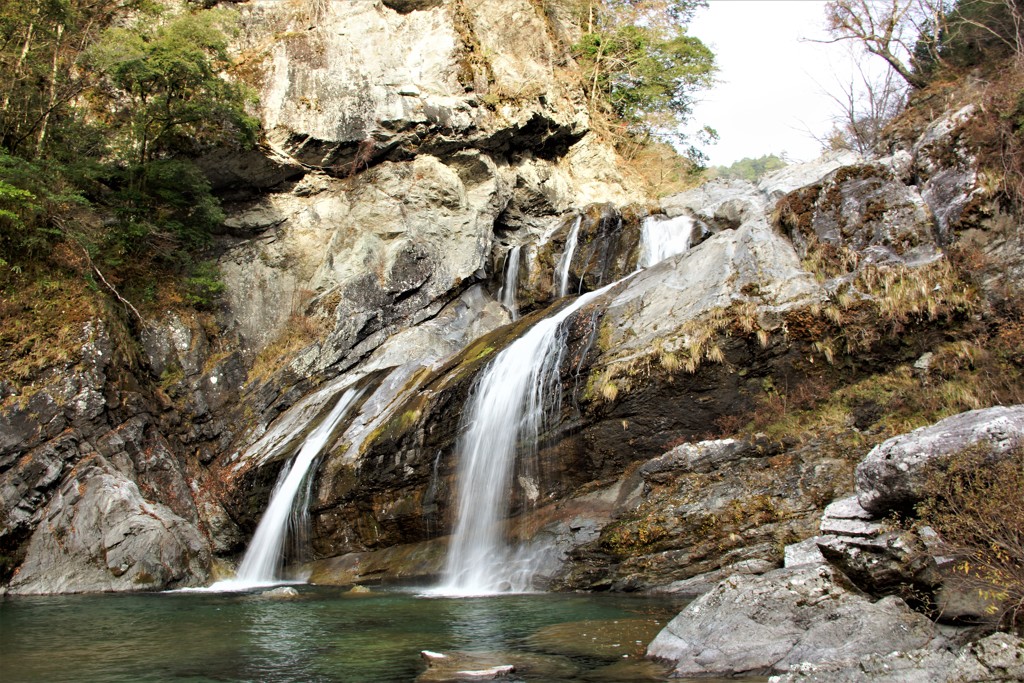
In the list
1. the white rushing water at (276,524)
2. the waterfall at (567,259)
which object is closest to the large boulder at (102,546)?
the white rushing water at (276,524)

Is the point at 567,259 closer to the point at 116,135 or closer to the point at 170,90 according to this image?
the point at 170,90

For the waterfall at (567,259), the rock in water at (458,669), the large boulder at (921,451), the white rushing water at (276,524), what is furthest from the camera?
the waterfall at (567,259)

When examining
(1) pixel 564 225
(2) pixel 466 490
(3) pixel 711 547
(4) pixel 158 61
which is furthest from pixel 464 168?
(3) pixel 711 547

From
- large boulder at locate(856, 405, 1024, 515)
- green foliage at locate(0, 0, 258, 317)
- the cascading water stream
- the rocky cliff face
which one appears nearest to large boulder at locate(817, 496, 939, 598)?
large boulder at locate(856, 405, 1024, 515)

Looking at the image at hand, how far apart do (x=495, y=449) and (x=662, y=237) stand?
8.32 meters

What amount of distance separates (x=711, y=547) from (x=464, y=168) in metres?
15.8

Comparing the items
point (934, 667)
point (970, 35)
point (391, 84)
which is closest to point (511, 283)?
point (391, 84)

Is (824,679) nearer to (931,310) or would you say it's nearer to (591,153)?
(931,310)

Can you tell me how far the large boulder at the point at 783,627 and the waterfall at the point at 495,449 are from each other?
502 cm

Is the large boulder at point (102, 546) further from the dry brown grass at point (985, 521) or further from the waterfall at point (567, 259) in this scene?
the dry brown grass at point (985, 521)

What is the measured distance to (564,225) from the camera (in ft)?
62.2

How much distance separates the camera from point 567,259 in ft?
59.9

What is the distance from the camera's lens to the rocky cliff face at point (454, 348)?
9.95 m

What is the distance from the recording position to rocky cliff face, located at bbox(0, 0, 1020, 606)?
9945 millimetres
